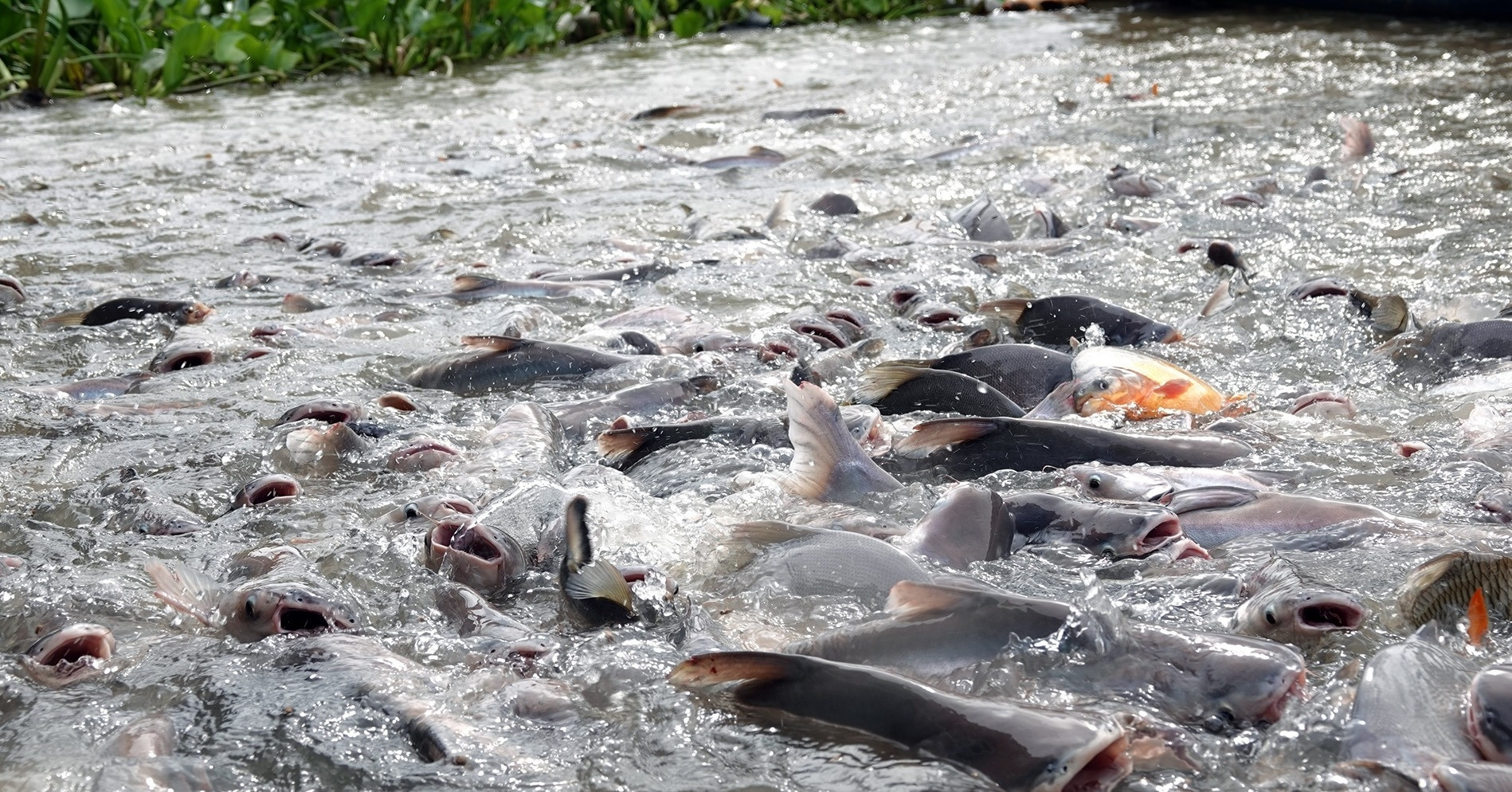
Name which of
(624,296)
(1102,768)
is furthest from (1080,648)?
(624,296)

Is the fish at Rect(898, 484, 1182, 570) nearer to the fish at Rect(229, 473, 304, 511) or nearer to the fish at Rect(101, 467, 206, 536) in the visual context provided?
the fish at Rect(229, 473, 304, 511)

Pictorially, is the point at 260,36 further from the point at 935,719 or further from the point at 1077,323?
the point at 935,719

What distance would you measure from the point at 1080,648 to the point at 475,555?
108 cm

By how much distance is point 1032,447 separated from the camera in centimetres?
285

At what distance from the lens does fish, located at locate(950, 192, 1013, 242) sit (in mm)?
5098

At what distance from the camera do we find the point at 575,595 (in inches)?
85.5

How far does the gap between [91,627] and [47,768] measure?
39cm

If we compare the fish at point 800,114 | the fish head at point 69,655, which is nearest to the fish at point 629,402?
the fish head at point 69,655

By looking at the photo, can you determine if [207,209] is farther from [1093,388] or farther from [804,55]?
[804,55]

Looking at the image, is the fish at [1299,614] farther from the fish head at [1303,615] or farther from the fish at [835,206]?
the fish at [835,206]

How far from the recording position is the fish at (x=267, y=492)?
8.92 feet

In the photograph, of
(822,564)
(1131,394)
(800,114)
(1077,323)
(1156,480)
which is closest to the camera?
(822,564)

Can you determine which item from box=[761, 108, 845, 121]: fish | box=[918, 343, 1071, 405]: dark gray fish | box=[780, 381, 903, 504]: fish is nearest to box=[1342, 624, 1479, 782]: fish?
box=[780, 381, 903, 504]: fish

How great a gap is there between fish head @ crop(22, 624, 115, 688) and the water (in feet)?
0.10
